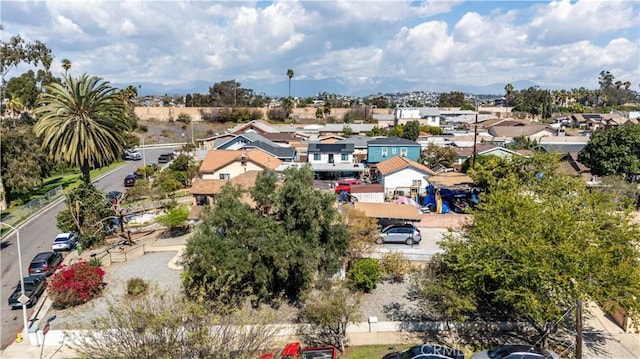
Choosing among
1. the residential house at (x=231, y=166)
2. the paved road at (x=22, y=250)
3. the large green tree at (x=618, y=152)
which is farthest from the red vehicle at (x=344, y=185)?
the large green tree at (x=618, y=152)

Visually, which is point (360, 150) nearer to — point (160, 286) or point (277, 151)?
point (277, 151)

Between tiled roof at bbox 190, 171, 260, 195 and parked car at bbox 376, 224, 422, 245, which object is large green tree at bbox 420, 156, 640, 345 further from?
tiled roof at bbox 190, 171, 260, 195

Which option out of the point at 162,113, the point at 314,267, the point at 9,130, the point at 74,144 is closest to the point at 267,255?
the point at 314,267

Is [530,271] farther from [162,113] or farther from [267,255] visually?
[162,113]

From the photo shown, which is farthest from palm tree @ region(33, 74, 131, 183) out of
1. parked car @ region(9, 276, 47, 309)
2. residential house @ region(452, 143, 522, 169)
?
residential house @ region(452, 143, 522, 169)

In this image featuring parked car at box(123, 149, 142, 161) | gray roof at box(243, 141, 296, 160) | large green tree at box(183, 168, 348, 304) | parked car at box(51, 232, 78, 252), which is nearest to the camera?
large green tree at box(183, 168, 348, 304)
